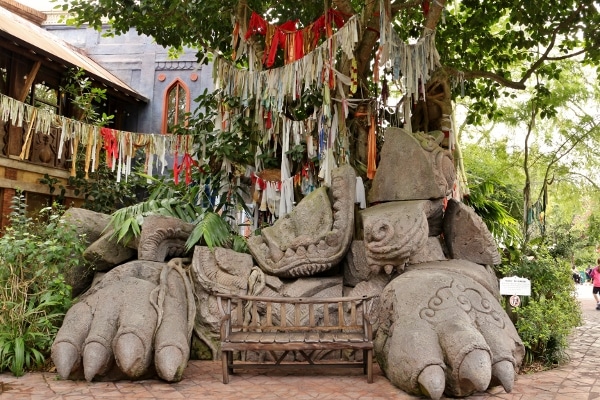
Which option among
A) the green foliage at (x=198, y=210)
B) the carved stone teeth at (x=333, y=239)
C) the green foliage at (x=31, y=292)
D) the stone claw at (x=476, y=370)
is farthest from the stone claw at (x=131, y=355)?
the stone claw at (x=476, y=370)

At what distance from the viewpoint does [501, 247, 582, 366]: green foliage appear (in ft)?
17.9

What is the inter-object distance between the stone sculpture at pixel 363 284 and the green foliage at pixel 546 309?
527mm

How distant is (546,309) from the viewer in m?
5.69

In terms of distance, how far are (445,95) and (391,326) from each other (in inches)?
163

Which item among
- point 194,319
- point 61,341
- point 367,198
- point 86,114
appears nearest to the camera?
point 61,341

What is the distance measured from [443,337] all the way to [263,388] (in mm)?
1476

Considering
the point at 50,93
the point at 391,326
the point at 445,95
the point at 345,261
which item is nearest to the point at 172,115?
the point at 50,93

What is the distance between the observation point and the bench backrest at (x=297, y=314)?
471cm

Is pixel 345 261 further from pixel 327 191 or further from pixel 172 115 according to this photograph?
pixel 172 115

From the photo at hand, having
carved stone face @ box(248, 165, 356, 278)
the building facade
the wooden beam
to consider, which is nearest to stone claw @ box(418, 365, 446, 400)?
carved stone face @ box(248, 165, 356, 278)

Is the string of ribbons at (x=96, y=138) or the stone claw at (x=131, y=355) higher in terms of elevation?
the string of ribbons at (x=96, y=138)

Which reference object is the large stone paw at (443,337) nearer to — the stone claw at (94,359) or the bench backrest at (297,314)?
the bench backrest at (297,314)

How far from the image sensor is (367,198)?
634 cm

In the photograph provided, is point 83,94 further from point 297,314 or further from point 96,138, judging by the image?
point 297,314
